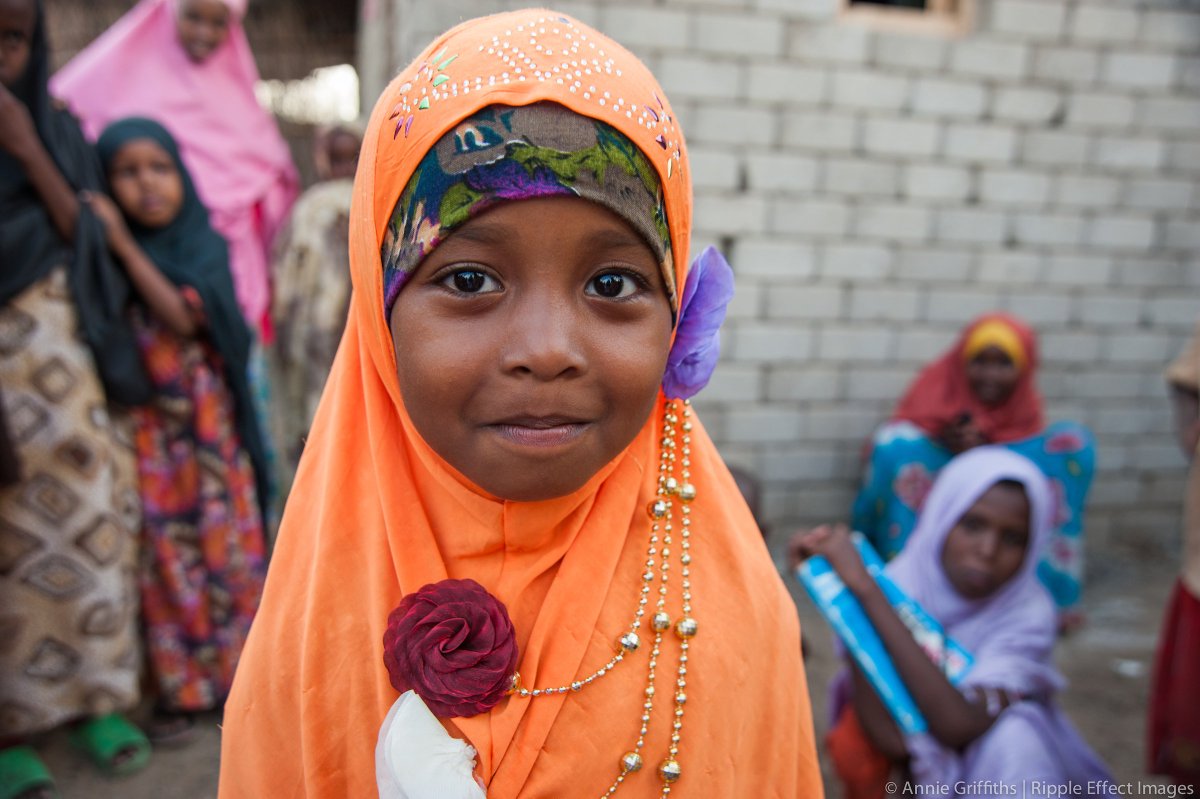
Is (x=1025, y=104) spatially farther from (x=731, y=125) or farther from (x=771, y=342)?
(x=771, y=342)

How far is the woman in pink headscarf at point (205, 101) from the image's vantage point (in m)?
3.88

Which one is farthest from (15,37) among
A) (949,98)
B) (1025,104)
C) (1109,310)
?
(1109,310)

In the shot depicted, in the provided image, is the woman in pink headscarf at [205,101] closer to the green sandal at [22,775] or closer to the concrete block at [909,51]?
the green sandal at [22,775]

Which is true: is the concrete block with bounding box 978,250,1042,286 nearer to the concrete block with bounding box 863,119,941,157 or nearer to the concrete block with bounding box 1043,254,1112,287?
the concrete block with bounding box 1043,254,1112,287

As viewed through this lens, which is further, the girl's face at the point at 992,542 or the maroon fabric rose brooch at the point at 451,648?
the girl's face at the point at 992,542

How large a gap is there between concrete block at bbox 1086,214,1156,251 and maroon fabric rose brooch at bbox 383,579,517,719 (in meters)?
5.12

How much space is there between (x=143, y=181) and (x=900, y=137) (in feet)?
12.4

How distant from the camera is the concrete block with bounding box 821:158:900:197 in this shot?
14.7 feet

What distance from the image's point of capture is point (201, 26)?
3975mm

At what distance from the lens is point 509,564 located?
112 cm

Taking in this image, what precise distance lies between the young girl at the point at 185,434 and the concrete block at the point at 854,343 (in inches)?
123

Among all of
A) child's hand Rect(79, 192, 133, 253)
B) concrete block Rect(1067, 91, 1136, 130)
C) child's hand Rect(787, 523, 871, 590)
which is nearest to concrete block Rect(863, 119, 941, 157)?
concrete block Rect(1067, 91, 1136, 130)

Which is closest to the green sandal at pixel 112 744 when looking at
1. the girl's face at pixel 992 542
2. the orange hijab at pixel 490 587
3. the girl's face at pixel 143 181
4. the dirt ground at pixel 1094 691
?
the dirt ground at pixel 1094 691

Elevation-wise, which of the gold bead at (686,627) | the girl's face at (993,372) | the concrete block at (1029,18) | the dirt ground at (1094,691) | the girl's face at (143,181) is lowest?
the dirt ground at (1094,691)
